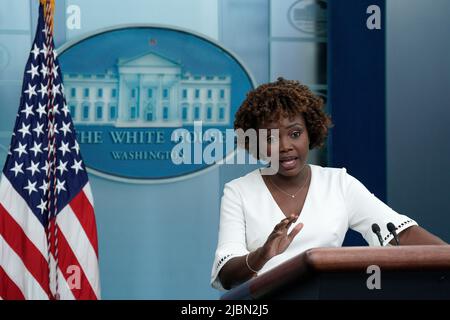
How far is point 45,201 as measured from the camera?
3.79 metres

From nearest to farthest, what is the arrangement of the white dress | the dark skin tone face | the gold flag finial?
the white dress < the dark skin tone face < the gold flag finial

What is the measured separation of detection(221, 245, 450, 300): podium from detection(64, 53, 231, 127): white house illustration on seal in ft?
8.95

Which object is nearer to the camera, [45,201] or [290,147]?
[290,147]

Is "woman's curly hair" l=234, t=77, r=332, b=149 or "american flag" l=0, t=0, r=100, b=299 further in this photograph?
"american flag" l=0, t=0, r=100, b=299

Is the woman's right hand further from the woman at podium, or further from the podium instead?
the podium

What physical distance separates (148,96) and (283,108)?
188cm

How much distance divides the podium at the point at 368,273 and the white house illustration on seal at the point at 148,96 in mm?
2729

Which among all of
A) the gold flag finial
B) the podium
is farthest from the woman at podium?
the gold flag finial

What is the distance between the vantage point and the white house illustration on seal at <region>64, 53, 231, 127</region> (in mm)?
4348

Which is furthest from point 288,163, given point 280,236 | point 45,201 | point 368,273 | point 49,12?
point 49,12

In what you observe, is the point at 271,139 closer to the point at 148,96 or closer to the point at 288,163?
the point at 288,163

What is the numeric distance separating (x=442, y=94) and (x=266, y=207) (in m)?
2.40

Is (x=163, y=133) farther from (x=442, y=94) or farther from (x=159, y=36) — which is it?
(x=442, y=94)
